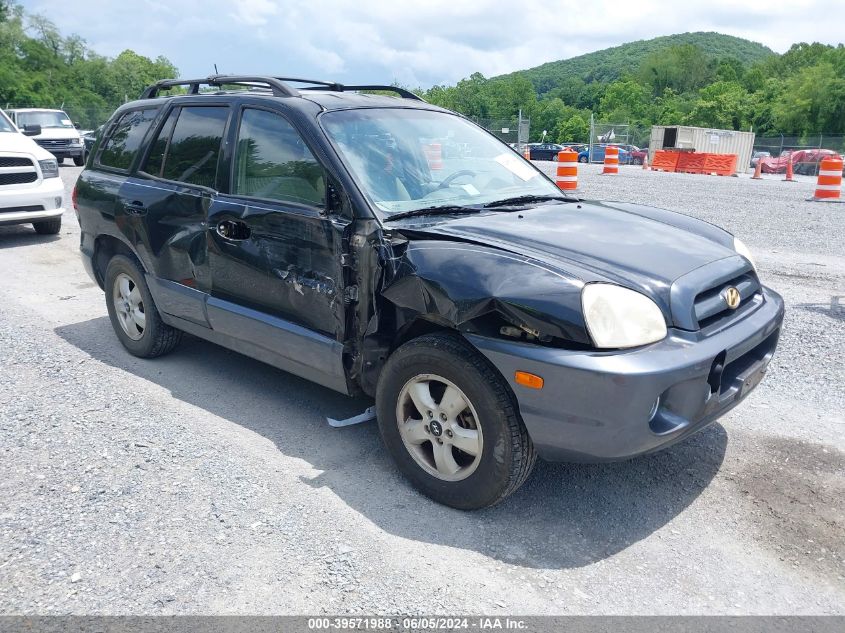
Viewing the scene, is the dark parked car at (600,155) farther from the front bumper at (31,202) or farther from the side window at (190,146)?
the side window at (190,146)

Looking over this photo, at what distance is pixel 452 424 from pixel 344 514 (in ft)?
2.21

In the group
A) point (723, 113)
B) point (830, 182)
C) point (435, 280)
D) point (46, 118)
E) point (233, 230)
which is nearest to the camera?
point (435, 280)

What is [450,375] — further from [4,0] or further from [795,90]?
[4,0]

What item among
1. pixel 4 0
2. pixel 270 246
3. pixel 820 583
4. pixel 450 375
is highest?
pixel 4 0

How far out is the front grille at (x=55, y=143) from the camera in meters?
22.0

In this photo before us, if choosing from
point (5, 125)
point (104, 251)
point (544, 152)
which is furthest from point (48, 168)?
point (544, 152)

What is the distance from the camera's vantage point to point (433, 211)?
3.62 metres

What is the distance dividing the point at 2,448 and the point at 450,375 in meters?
2.63

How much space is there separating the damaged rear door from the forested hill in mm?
159306

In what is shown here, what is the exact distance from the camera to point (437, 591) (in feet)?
8.92

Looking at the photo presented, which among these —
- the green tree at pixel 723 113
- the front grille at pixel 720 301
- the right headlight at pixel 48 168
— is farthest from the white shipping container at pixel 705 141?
the green tree at pixel 723 113

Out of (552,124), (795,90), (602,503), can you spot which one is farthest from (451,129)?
(552,124)

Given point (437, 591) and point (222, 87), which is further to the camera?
point (222, 87)

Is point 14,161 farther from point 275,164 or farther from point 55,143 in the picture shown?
point 55,143
